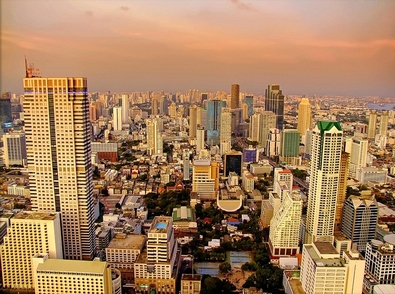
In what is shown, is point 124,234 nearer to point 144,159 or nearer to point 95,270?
point 95,270

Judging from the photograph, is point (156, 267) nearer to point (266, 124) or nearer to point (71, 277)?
point (71, 277)

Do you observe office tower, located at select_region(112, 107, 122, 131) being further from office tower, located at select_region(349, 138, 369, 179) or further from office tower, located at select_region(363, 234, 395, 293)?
office tower, located at select_region(363, 234, 395, 293)

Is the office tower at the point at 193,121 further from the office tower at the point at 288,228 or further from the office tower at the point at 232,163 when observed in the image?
the office tower at the point at 288,228

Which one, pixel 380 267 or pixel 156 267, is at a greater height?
pixel 156 267

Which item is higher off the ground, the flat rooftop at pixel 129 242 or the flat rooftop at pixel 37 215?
the flat rooftop at pixel 37 215

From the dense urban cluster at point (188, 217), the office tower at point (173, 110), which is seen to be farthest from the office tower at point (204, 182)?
the office tower at point (173, 110)

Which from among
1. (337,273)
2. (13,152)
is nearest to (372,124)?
(337,273)
